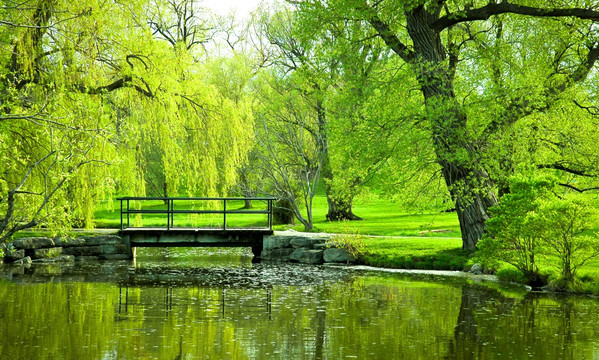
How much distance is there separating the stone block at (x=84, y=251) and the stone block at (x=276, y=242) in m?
4.98

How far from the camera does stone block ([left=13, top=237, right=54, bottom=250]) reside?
65.3ft

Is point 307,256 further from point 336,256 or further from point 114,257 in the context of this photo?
point 114,257

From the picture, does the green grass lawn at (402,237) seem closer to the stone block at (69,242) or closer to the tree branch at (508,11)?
the stone block at (69,242)

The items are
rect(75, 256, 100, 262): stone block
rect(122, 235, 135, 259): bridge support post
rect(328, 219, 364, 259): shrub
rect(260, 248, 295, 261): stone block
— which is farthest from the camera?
rect(122, 235, 135, 259): bridge support post

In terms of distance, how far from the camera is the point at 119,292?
14.5m

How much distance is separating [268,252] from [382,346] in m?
12.1

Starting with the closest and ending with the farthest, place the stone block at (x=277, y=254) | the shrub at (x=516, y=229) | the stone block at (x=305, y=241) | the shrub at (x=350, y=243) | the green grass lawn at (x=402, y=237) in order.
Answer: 1. the shrub at (x=516, y=229)
2. the green grass lawn at (x=402, y=237)
3. the shrub at (x=350, y=243)
4. the stone block at (x=305, y=241)
5. the stone block at (x=277, y=254)

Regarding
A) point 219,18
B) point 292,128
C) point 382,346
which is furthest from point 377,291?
point 219,18

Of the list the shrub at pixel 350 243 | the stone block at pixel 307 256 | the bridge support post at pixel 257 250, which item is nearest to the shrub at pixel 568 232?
the shrub at pixel 350 243

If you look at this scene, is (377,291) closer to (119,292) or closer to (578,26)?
(119,292)

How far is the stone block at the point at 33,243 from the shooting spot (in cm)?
1989

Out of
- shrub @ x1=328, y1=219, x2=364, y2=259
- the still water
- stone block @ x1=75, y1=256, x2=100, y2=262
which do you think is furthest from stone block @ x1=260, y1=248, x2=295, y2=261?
stone block @ x1=75, y1=256, x2=100, y2=262

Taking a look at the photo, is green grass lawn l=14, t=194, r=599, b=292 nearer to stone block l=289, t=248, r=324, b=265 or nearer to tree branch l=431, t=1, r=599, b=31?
stone block l=289, t=248, r=324, b=265

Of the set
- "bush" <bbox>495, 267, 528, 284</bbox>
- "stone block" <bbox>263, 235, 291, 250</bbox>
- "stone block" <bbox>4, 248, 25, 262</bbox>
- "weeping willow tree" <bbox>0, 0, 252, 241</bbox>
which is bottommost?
"bush" <bbox>495, 267, 528, 284</bbox>
